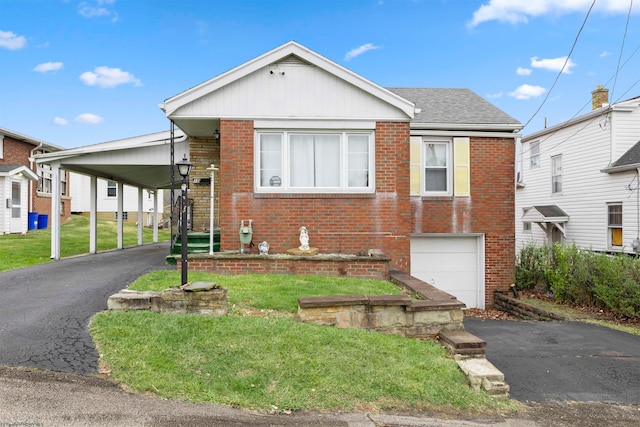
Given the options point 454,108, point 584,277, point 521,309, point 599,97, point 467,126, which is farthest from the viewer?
point 599,97

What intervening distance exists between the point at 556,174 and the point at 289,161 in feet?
48.5

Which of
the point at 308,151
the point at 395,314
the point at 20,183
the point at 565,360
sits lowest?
the point at 565,360

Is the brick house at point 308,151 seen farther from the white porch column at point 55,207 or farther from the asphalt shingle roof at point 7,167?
the asphalt shingle roof at point 7,167

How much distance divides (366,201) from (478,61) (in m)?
10.2

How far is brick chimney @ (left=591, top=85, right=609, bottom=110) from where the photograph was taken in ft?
60.1

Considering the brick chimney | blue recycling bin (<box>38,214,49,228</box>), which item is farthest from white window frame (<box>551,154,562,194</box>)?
blue recycling bin (<box>38,214,49,228</box>)

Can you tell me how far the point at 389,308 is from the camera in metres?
→ 6.21

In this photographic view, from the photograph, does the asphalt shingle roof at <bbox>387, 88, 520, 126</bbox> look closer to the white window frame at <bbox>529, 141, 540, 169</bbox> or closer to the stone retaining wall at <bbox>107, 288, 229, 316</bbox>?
the white window frame at <bbox>529, 141, 540, 169</bbox>

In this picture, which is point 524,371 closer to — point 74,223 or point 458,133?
point 458,133

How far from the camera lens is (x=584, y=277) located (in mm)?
9992

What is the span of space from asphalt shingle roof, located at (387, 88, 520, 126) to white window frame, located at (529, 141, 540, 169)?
7.65 metres

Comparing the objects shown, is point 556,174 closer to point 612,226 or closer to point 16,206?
point 612,226

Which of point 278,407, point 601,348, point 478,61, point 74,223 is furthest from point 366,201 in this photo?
point 74,223

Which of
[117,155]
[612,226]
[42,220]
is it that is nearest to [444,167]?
[612,226]
